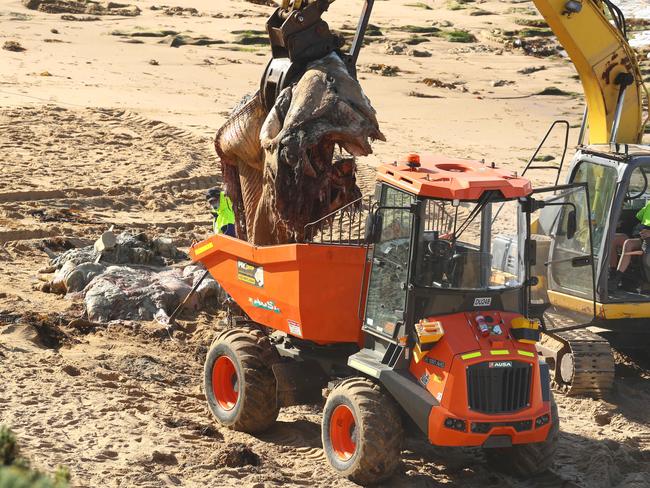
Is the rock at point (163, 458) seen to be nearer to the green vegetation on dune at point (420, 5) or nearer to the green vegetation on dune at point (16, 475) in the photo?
the green vegetation on dune at point (16, 475)

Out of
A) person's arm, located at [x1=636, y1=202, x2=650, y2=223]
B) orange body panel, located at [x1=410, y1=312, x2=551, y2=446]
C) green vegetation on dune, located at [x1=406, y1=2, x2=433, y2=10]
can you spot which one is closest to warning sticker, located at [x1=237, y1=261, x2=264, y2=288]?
orange body panel, located at [x1=410, y1=312, x2=551, y2=446]

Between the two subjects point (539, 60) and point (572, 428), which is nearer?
point (572, 428)

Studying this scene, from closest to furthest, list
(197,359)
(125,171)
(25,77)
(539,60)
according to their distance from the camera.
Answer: (197,359) < (125,171) < (25,77) < (539,60)

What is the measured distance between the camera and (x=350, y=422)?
8078 mm

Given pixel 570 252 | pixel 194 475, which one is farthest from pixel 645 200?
pixel 194 475

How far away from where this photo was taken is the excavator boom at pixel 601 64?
11.3m

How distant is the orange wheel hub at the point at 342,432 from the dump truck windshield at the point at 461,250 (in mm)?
1107

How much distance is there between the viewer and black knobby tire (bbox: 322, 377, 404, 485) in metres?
7.64

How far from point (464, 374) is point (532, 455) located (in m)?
1.01

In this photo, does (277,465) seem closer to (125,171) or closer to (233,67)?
(125,171)

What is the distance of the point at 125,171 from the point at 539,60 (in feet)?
49.6

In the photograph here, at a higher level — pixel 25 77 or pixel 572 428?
pixel 25 77

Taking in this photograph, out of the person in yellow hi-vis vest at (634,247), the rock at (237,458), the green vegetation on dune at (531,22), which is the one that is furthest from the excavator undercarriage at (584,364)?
the green vegetation on dune at (531,22)

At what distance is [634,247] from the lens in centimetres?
1047
